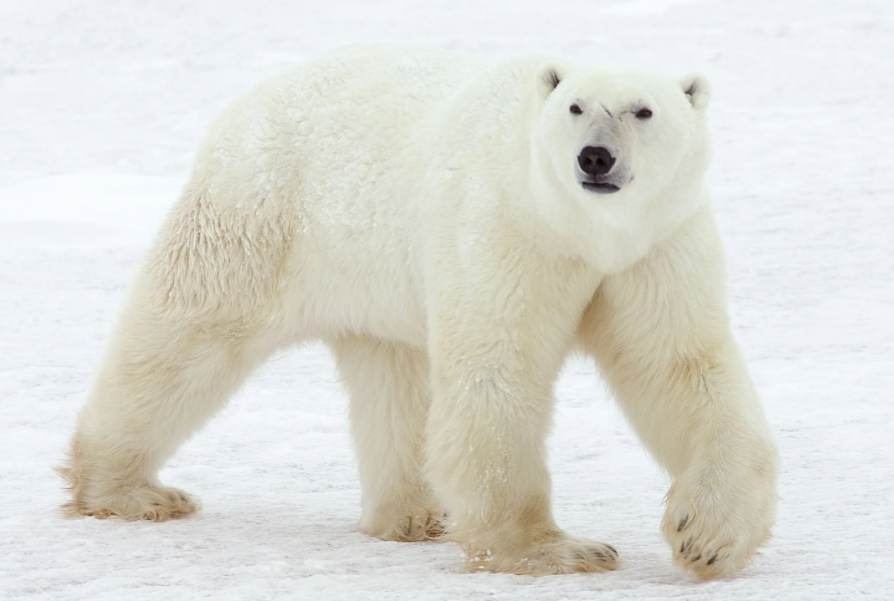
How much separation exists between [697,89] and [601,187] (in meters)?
0.51

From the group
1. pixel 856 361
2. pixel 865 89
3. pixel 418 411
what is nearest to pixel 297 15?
pixel 865 89

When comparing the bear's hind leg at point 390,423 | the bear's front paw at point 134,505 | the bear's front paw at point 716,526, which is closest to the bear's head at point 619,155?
the bear's front paw at point 716,526

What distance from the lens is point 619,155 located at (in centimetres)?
304

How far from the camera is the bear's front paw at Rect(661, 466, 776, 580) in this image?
3178 millimetres

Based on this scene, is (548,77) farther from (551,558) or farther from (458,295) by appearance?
(551,558)

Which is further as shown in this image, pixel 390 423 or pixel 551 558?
pixel 390 423

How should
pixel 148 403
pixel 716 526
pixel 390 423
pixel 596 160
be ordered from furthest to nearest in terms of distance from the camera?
pixel 390 423 → pixel 148 403 → pixel 716 526 → pixel 596 160

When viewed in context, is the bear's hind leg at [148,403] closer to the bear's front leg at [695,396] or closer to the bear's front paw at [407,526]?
the bear's front paw at [407,526]

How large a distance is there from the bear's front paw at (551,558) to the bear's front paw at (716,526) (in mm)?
205

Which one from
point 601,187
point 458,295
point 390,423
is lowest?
point 390,423

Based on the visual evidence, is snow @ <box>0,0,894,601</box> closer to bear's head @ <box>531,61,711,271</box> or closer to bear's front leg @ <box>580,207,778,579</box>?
bear's front leg @ <box>580,207,778,579</box>

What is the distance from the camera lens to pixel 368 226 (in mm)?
3750

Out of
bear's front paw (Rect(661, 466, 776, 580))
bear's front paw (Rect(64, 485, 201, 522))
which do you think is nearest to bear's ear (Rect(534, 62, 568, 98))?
bear's front paw (Rect(661, 466, 776, 580))

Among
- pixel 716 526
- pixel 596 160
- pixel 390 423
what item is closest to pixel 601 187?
pixel 596 160
